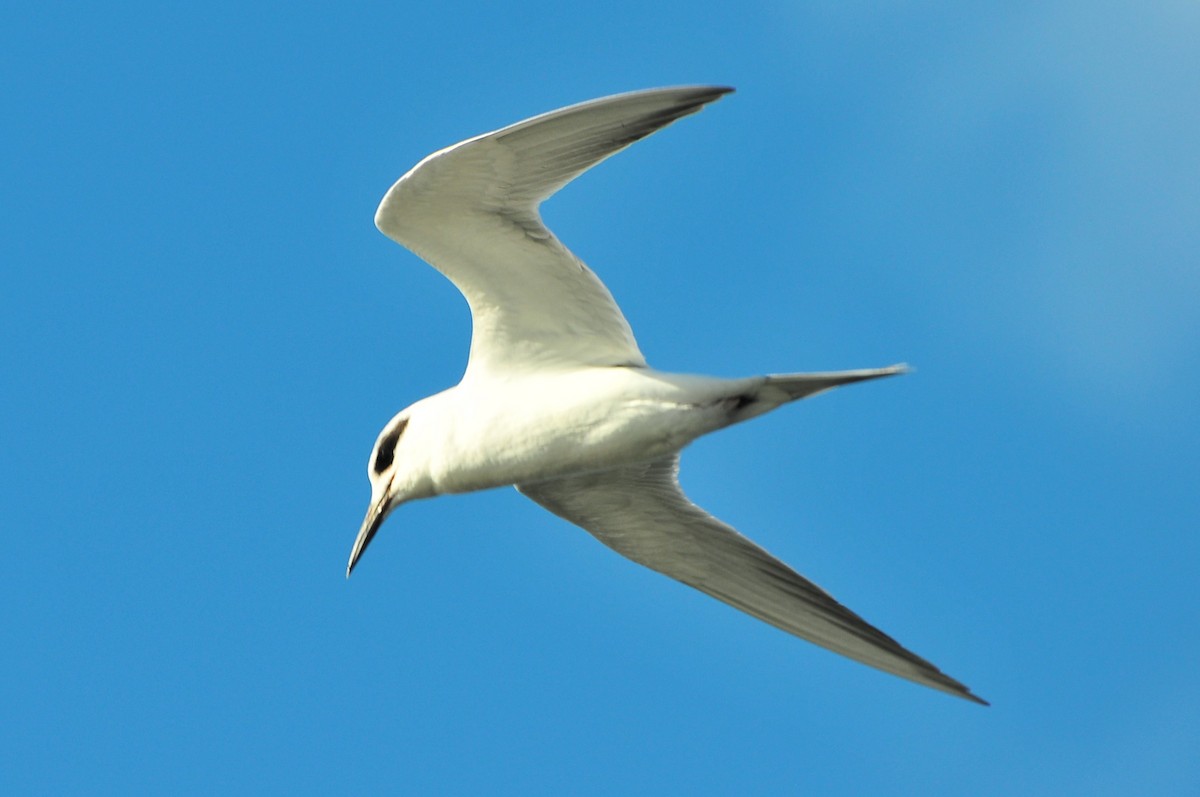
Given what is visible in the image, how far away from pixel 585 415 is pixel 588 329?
1.99 ft

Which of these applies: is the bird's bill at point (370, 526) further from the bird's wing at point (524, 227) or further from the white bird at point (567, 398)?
the bird's wing at point (524, 227)

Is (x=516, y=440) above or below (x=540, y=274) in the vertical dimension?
below

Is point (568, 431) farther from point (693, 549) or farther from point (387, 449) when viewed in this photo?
point (693, 549)

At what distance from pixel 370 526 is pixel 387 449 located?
0.51 m

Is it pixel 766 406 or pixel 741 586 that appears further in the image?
pixel 741 586

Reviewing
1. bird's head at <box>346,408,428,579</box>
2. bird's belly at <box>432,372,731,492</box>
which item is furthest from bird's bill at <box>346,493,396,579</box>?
bird's belly at <box>432,372,731,492</box>

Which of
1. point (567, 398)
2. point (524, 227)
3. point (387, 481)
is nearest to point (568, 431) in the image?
point (567, 398)

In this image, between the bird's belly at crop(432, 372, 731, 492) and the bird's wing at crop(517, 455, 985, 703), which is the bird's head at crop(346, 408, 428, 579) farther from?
the bird's wing at crop(517, 455, 985, 703)

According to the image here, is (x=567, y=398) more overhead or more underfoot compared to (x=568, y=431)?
more overhead

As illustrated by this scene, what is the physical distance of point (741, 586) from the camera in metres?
11.0

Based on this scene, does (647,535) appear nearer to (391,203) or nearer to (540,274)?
(540,274)

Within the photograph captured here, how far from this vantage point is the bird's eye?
10.7m

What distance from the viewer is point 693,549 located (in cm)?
1104

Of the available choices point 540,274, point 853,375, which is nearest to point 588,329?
point 540,274
